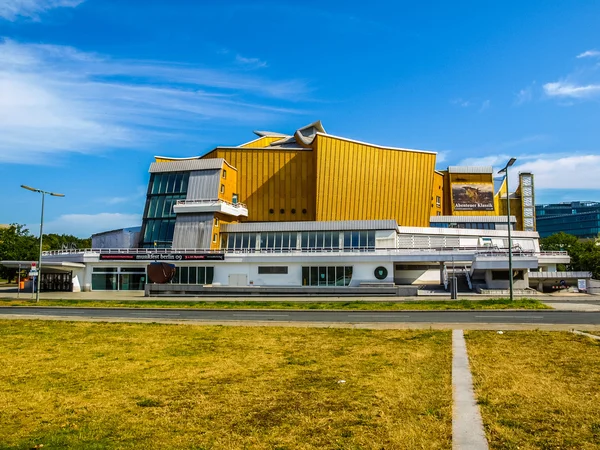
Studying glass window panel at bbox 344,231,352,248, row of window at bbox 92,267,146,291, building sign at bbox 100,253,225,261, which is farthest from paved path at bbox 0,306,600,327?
glass window panel at bbox 344,231,352,248

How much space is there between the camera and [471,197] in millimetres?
90188

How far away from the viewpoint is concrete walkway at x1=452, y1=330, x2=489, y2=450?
7.61m

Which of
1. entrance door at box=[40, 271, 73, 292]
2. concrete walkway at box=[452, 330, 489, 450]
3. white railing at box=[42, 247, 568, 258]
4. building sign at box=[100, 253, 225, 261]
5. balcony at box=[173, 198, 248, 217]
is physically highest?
balcony at box=[173, 198, 248, 217]

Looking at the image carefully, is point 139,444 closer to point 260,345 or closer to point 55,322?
point 260,345

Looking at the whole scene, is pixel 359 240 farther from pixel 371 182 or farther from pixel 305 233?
pixel 371 182

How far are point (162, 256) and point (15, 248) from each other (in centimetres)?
3066

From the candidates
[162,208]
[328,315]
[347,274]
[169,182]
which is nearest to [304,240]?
[347,274]

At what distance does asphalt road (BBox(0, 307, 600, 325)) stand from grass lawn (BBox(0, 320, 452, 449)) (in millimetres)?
6967

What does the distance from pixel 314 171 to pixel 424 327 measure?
150 ft

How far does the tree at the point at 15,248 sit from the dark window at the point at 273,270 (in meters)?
37.7

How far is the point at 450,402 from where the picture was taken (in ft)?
31.9

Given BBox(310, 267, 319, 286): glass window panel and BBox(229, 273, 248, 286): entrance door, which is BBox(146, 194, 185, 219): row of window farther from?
BBox(310, 267, 319, 286): glass window panel

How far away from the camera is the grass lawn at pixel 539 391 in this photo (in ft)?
25.7

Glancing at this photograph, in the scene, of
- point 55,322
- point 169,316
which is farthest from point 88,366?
point 169,316
